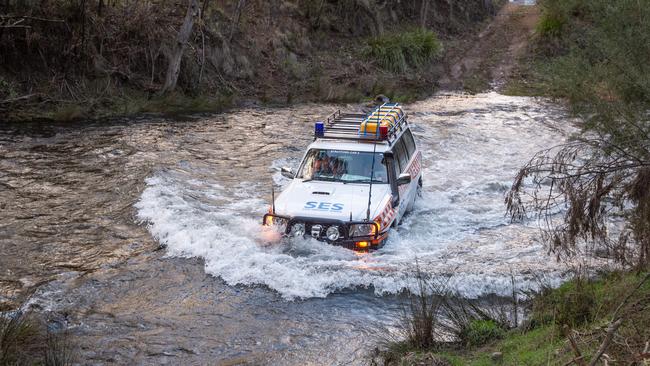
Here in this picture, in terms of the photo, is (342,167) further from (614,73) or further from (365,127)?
(614,73)

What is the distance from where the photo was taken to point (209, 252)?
38.3 ft

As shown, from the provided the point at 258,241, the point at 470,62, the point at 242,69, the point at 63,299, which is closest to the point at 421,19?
the point at 470,62

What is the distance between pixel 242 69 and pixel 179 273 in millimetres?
18545

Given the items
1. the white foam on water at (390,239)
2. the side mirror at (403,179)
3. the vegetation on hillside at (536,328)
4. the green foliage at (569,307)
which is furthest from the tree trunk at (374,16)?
the green foliage at (569,307)

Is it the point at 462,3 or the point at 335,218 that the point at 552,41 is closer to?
the point at 462,3

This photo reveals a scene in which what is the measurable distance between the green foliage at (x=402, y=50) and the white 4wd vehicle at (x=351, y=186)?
1772 centimetres

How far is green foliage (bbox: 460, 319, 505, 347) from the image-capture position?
8109 millimetres

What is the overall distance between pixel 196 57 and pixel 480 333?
68.3 feet

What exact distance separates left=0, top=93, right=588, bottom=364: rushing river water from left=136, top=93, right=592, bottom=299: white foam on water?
3cm

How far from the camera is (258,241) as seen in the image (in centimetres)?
1184

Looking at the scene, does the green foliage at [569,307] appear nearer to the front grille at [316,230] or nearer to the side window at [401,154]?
the front grille at [316,230]

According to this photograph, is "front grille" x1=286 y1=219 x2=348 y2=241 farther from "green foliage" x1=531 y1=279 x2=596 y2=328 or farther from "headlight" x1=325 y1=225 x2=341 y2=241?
"green foliage" x1=531 y1=279 x2=596 y2=328

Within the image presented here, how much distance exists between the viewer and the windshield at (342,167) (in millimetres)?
12336

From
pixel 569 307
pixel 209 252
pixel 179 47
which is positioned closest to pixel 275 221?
pixel 209 252
